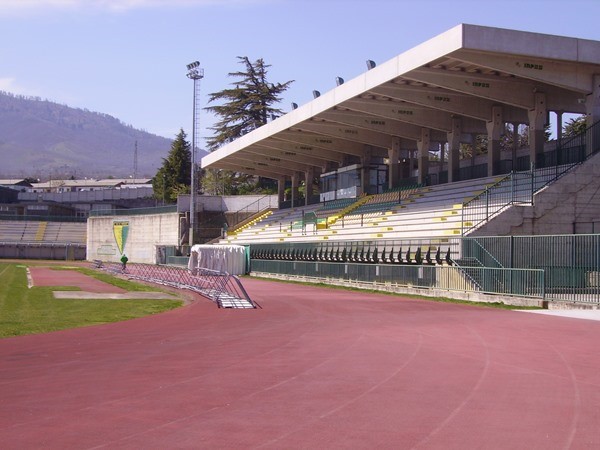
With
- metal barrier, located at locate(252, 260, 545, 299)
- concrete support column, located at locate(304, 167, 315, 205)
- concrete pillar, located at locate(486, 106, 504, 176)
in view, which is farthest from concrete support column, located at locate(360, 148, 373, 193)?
metal barrier, located at locate(252, 260, 545, 299)

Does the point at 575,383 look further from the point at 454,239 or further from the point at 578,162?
the point at 578,162

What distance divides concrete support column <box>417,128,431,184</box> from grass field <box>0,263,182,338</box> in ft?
88.8

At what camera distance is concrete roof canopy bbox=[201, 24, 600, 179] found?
32438 mm

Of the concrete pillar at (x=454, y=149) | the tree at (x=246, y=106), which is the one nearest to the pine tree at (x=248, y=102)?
the tree at (x=246, y=106)

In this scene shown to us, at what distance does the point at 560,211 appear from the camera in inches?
1276

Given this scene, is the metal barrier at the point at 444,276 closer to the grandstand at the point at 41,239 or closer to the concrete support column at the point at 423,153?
the concrete support column at the point at 423,153

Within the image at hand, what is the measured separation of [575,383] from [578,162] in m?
25.0

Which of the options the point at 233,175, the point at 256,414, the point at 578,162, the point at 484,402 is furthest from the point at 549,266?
the point at 233,175

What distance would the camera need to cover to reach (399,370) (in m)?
11.8

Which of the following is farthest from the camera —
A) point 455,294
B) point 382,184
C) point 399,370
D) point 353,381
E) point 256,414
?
point 382,184

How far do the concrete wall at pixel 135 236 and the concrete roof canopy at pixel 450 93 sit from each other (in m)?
16.1

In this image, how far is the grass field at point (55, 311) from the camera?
18.0 meters

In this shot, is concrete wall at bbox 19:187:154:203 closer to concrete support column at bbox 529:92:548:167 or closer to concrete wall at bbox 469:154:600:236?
concrete support column at bbox 529:92:548:167

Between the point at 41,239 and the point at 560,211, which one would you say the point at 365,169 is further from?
the point at 41,239
